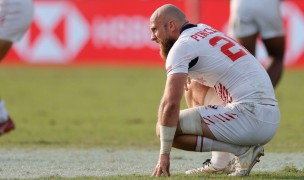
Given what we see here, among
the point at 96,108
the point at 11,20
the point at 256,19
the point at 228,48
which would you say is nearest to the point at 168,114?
the point at 228,48

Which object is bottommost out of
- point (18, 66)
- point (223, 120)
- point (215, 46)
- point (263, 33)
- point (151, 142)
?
point (18, 66)

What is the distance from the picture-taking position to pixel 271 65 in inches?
499

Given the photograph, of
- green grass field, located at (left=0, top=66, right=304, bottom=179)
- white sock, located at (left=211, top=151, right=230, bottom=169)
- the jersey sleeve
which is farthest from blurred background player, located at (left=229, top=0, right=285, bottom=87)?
the jersey sleeve

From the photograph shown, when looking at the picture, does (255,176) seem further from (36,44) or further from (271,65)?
(36,44)

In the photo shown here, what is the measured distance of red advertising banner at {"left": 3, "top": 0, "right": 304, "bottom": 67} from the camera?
25.1 metres

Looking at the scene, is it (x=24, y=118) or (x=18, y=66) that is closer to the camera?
(x=24, y=118)

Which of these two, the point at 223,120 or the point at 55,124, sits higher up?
the point at 223,120

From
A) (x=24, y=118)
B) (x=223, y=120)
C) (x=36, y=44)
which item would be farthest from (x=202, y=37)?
(x=36, y=44)

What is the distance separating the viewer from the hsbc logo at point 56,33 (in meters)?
25.1

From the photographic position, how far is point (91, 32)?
25.3 m

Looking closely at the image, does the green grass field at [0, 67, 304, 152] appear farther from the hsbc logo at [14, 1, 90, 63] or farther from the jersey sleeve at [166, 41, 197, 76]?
the jersey sleeve at [166, 41, 197, 76]

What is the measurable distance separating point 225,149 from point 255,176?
349 millimetres

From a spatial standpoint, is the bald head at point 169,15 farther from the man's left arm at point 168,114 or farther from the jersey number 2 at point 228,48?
the man's left arm at point 168,114

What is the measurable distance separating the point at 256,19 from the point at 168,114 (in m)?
5.55
